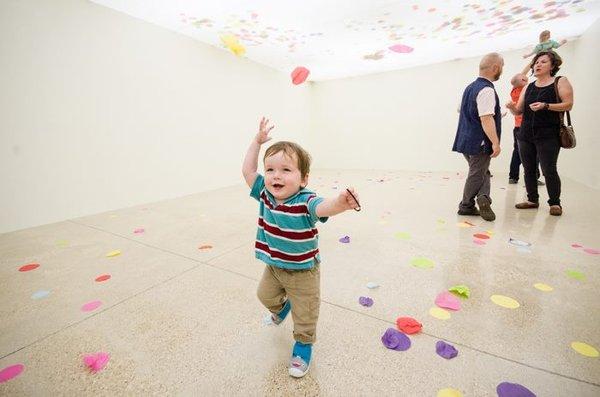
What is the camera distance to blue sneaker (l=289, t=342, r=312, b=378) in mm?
992

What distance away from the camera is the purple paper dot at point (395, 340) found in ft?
3.64

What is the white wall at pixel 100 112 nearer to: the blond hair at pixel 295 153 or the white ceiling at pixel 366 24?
the white ceiling at pixel 366 24

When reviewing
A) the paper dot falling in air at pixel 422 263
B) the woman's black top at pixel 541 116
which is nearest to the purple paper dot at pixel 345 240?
the paper dot falling in air at pixel 422 263

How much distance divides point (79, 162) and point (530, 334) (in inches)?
161

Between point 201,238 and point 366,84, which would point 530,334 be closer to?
point 201,238

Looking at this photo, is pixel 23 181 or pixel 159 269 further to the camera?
pixel 23 181

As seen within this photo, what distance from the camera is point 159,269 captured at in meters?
1.87

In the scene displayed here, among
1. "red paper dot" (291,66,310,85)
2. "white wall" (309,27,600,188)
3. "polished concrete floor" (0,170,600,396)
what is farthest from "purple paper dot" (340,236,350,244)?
"red paper dot" (291,66,310,85)

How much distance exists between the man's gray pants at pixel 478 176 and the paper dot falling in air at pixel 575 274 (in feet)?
3.67

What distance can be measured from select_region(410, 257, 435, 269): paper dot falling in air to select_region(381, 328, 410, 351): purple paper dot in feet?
2.35

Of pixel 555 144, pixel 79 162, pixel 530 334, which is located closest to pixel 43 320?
pixel 530 334

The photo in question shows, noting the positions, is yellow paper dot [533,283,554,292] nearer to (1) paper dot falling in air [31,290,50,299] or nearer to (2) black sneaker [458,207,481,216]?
(2) black sneaker [458,207,481,216]

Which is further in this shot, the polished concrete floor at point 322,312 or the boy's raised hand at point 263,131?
the boy's raised hand at point 263,131

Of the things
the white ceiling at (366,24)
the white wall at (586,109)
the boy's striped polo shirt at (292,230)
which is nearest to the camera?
the boy's striped polo shirt at (292,230)
